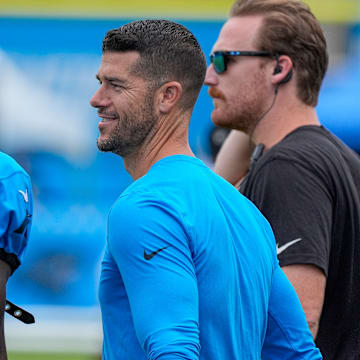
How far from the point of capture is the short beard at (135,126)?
2.08m

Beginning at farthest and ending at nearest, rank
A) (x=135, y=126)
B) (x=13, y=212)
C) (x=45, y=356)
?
(x=45, y=356) < (x=13, y=212) < (x=135, y=126)

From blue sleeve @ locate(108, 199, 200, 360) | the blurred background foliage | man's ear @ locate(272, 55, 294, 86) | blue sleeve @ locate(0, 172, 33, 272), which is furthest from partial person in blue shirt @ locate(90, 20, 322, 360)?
the blurred background foliage

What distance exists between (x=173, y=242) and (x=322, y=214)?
0.92m

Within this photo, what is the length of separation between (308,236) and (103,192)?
16.0 ft

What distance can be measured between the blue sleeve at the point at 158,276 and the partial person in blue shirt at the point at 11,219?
1.92ft

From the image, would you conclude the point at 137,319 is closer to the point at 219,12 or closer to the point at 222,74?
the point at 222,74

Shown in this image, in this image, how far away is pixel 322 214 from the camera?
8.63ft

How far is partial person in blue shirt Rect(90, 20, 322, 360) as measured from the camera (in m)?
1.82

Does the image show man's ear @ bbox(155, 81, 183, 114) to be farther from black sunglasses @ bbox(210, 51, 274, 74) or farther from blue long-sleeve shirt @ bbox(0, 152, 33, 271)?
black sunglasses @ bbox(210, 51, 274, 74)

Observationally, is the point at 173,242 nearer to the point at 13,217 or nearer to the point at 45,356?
the point at 13,217

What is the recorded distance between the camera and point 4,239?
92.7 inches

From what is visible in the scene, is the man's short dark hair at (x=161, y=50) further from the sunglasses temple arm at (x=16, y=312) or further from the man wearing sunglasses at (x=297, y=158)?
the sunglasses temple arm at (x=16, y=312)

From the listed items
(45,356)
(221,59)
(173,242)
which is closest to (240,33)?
(221,59)

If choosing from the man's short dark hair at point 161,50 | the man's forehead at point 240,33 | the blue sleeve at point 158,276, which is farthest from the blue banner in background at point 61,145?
the blue sleeve at point 158,276
